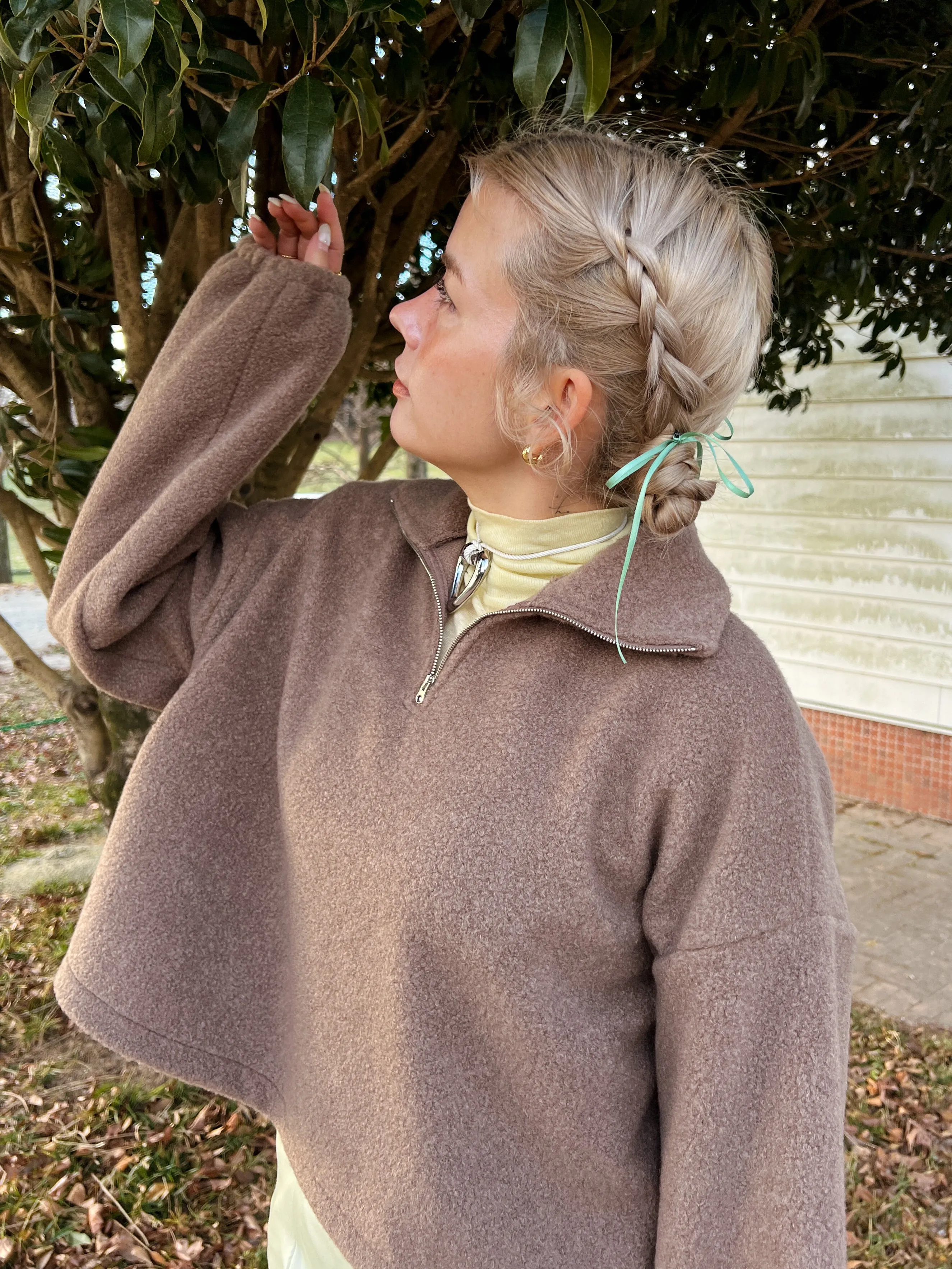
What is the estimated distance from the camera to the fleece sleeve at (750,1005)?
1162mm

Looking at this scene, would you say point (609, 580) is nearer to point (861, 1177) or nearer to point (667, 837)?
point (667, 837)

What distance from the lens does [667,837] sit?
1.21m

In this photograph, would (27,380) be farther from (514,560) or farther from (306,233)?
(514,560)

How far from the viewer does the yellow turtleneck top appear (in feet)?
4.66

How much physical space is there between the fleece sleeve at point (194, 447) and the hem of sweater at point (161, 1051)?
42cm

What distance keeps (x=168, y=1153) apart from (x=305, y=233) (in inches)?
91.2

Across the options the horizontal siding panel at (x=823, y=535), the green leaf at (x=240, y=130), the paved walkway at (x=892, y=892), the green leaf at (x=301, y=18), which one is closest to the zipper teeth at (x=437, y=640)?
the green leaf at (x=240, y=130)

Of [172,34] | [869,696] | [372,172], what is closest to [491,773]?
[172,34]

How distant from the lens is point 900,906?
4.54m

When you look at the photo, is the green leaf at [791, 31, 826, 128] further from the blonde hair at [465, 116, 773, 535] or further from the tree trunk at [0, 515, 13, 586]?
the tree trunk at [0, 515, 13, 586]

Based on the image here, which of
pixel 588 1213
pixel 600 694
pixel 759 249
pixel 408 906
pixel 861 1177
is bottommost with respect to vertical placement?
pixel 861 1177

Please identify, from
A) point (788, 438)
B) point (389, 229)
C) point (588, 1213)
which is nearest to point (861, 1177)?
point (588, 1213)

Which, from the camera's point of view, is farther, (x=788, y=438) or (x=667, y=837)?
(x=788, y=438)

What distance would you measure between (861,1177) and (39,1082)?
90.6 inches
